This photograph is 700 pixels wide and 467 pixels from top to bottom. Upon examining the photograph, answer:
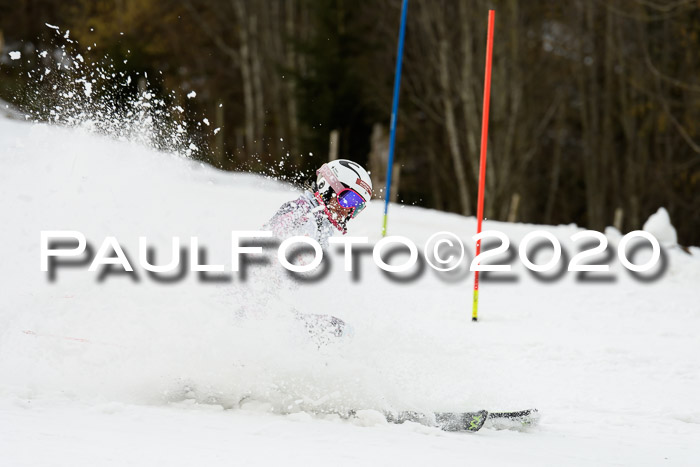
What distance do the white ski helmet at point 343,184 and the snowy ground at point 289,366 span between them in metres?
0.73

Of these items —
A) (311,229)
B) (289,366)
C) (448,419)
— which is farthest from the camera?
(311,229)

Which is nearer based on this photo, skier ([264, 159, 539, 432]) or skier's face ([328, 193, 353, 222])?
skier ([264, 159, 539, 432])

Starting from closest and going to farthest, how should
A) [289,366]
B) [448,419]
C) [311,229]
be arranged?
[448,419] → [289,366] → [311,229]

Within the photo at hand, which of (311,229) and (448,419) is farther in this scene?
(311,229)

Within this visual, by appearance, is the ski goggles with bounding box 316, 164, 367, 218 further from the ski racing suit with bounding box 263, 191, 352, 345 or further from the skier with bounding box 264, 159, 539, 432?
the ski racing suit with bounding box 263, 191, 352, 345

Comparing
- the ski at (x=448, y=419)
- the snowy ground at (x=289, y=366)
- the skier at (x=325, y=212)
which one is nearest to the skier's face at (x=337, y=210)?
the skier at (x=325, y=212)

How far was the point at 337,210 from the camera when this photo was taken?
217 inches

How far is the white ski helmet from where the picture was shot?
5488 mm

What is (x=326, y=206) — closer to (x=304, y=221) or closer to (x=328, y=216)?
(x=328, y=216)

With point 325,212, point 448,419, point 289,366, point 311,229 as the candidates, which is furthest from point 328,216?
point 448,419

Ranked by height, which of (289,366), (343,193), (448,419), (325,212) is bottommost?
(448,419)

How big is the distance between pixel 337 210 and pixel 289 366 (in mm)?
990


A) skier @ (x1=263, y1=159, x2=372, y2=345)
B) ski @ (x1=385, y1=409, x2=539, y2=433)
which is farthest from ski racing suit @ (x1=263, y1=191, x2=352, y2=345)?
ski @ (x1=385, y1=409, x2=539, y2=433)

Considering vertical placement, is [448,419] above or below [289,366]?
below
